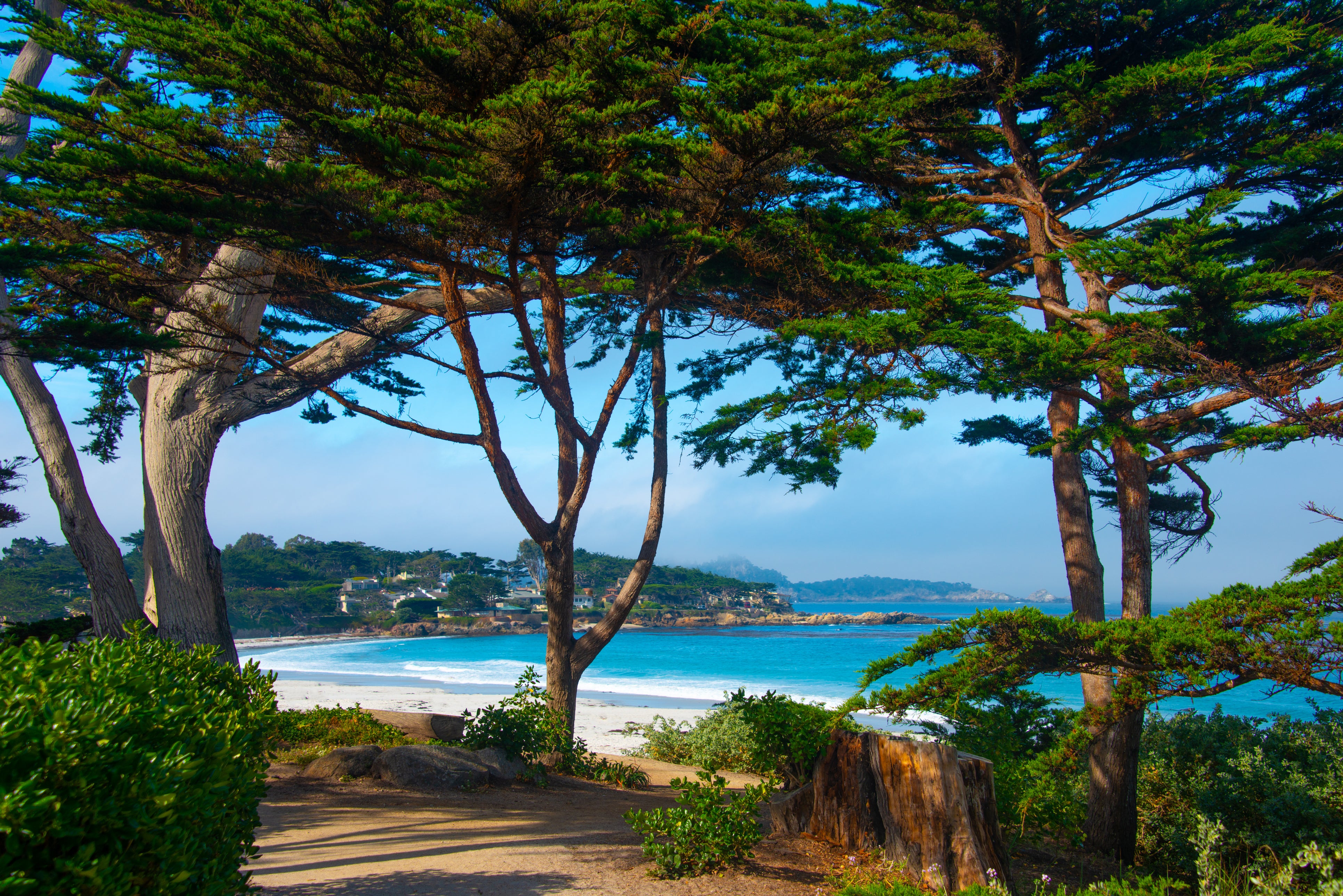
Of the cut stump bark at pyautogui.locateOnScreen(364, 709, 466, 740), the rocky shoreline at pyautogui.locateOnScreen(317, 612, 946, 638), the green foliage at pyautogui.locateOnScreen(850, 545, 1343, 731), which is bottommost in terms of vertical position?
the rocky shoreline at pyautogui.locateOnScreen(317, 612, 946, 638)

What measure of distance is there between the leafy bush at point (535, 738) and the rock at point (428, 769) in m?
0.61

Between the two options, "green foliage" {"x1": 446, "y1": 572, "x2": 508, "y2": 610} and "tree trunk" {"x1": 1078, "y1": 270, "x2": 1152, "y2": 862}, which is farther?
"green foliage" {"x1": 446, "y1": 572, "x2": 508, "y2": 610}

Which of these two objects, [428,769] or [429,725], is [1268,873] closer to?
[428,769]

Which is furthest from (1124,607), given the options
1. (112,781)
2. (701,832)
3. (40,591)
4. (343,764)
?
(40,591)

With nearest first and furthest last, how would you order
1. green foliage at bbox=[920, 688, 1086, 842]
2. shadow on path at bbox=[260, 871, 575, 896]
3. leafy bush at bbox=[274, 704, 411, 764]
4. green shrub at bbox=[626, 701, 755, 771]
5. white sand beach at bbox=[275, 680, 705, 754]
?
1. shadow on path at bbox=[260, 871, 575, 896]
2. green foliage at bbox=[920, 688, 1086, 842]
3. leafy bush at bbox=[274, 704, 411, 764]
4. green shrub at bbox=[626, 701, 755, 771]
5. white sand beach at bbox=[275, 680, 705, 754]

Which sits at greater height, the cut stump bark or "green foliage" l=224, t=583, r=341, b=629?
the cut stump bark

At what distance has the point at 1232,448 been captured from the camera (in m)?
6.39

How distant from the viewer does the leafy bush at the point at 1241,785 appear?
6.16 m

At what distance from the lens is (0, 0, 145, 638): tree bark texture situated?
28.0ft

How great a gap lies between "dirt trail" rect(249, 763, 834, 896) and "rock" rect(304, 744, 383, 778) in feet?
0.58

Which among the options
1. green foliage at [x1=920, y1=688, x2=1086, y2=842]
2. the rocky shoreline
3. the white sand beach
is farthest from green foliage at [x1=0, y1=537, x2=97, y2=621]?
green foliage at [x1=920, y1=688, x2=1086, y2=842]

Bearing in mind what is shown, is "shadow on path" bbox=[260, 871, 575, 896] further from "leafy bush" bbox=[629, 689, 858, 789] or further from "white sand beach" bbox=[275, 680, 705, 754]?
"white sand beach" bbox=[275, 680, 705, 754]

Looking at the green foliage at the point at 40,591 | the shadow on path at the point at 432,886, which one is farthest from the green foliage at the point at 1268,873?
the green foliage at the point at 40,591

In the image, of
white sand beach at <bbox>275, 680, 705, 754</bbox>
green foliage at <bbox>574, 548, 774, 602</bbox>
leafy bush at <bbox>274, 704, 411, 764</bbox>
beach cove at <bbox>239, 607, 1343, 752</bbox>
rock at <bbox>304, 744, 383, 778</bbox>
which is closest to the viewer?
rock at <bbox>304, 744, 383, 778</bbox>
